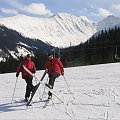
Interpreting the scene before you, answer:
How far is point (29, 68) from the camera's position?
11.8 meters

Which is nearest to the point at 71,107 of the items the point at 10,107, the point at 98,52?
the point at 10,107

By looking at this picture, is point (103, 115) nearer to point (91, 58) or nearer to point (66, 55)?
point (91, 58)

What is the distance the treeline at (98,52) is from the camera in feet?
280

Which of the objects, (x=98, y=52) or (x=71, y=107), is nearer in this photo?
(x=71, y=107)

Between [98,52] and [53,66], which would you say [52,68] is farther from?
[98,52]

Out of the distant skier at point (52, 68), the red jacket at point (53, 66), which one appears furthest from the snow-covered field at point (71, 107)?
the red jacket at point (53, 66)

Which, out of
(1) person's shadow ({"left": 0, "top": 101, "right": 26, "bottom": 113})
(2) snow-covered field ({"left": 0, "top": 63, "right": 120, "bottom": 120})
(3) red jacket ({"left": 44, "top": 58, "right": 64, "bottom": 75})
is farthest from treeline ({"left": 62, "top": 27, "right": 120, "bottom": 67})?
(3) red jacket ({"left": 44, "top": 58, "right": 64, "bottom": 75})

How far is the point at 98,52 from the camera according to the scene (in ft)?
291

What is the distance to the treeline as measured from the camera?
280 ft

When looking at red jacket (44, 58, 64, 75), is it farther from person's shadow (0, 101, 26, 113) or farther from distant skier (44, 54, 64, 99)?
person's shadow (0, 101, 26, 113)

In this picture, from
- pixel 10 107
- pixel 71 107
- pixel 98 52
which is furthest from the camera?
pixel 98 52

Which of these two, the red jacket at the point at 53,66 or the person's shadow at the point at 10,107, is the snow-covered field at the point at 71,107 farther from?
the red jacket at the point at 53,66

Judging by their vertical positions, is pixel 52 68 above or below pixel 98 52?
below

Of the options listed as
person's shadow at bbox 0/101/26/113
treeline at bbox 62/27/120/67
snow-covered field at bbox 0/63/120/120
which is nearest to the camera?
snow-covered field at bbox 0/63/120/120
